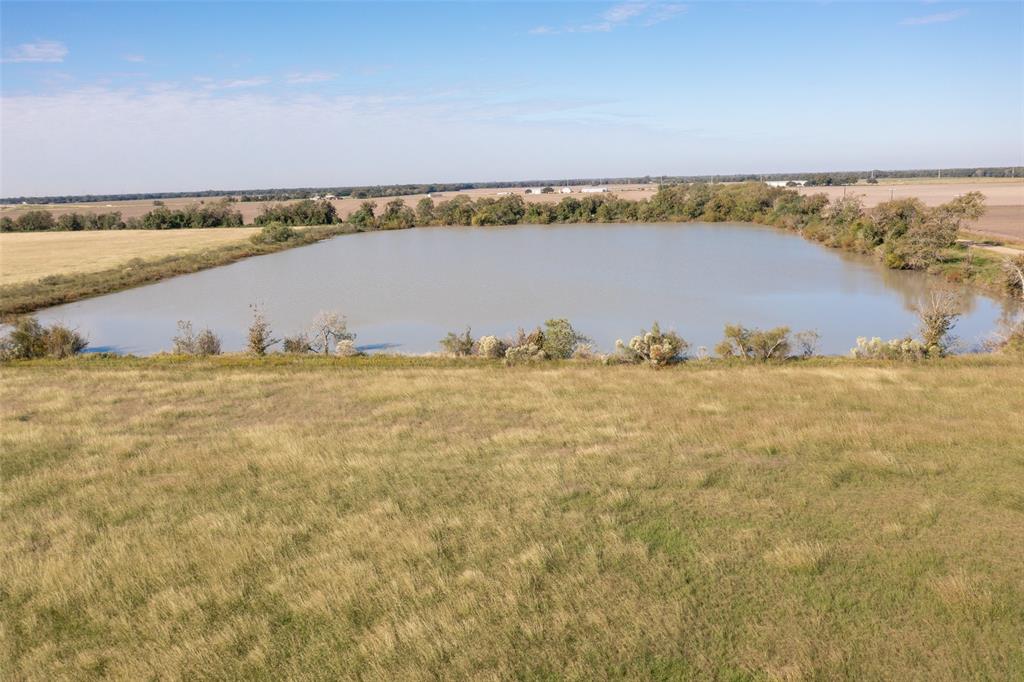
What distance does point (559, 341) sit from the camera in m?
20.3

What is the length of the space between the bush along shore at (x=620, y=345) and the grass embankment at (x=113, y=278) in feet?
44.2

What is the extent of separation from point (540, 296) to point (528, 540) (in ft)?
82.3

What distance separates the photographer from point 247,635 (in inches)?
227

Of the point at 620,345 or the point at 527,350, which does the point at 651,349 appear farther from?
the point at 527,350

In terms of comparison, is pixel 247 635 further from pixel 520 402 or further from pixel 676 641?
pixel 520 402

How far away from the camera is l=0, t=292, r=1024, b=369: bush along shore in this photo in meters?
18.4

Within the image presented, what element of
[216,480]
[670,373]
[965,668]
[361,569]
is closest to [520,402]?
[670,373]

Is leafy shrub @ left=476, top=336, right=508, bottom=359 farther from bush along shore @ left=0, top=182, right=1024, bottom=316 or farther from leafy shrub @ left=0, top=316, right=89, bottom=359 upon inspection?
bush along shore @ left=0, top=182, right=1024, bottom=316

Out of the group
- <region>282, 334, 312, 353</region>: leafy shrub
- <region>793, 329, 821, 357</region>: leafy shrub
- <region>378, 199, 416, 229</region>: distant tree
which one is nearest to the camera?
<region>793, 329, 821, 357</region>: leafy shrub

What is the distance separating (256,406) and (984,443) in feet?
44.8

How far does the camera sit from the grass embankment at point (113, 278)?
35.0 meters

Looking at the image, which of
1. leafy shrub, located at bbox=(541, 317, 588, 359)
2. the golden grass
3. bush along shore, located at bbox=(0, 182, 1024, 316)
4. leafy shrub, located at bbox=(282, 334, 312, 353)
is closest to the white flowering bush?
leafy shrub, located at bbox=(541, 317, 588, 359)

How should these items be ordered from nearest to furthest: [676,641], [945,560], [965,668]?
[965,668] < [676,641] < [945,560]

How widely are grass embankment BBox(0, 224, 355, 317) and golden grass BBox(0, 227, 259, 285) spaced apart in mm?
1959
